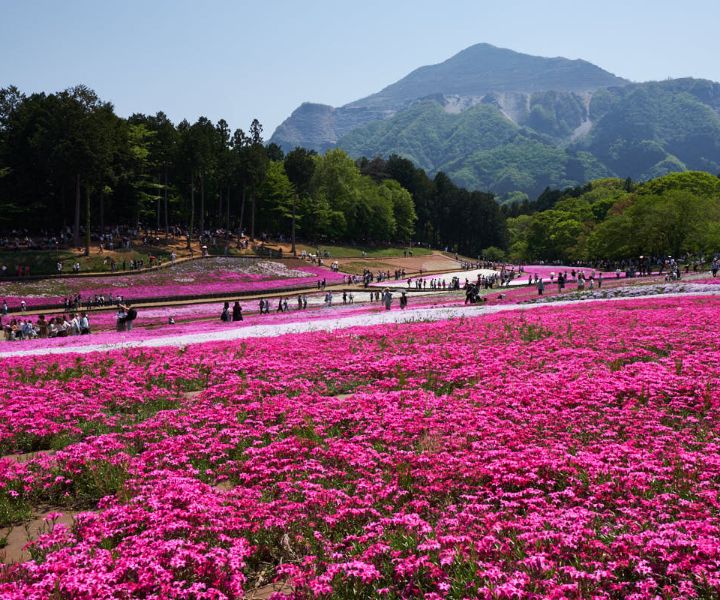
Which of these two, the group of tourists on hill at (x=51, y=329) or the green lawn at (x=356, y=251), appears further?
the green lawn at (x=356, y=251)

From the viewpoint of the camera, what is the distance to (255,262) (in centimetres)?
8794

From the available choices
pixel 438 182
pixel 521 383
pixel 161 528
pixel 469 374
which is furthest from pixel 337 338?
pixel 438 182

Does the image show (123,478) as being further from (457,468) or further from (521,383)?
(521,383)

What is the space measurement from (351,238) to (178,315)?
87570mm

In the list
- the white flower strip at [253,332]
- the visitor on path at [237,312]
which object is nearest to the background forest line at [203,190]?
the visitor on path at [237,312]

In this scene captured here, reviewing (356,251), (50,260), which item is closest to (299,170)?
(356,251)

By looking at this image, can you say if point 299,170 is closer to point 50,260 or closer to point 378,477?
point 50,260

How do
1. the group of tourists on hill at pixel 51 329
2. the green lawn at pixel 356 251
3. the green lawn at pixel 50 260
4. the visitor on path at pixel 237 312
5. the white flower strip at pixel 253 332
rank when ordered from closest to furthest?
the white flower strip at pixel 253 332
the group of tourists on hill at pixel 51 329
the visitor on path at pixel 237 312
the green lawn at pixel 50 260
the green lawn at pixel 356 251

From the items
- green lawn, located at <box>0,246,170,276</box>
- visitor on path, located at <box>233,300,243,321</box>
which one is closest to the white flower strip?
visitor on path, located at <box>233,300,243,321</box>

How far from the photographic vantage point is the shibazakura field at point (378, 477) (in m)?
6.98

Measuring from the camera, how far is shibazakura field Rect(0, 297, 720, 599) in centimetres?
698

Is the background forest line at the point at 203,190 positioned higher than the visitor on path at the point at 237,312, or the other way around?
the background forest line at the point at 203,190

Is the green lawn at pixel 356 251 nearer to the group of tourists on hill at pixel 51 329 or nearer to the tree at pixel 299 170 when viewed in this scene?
the tree at pixel 299 170

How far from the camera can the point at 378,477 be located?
10.1 m
